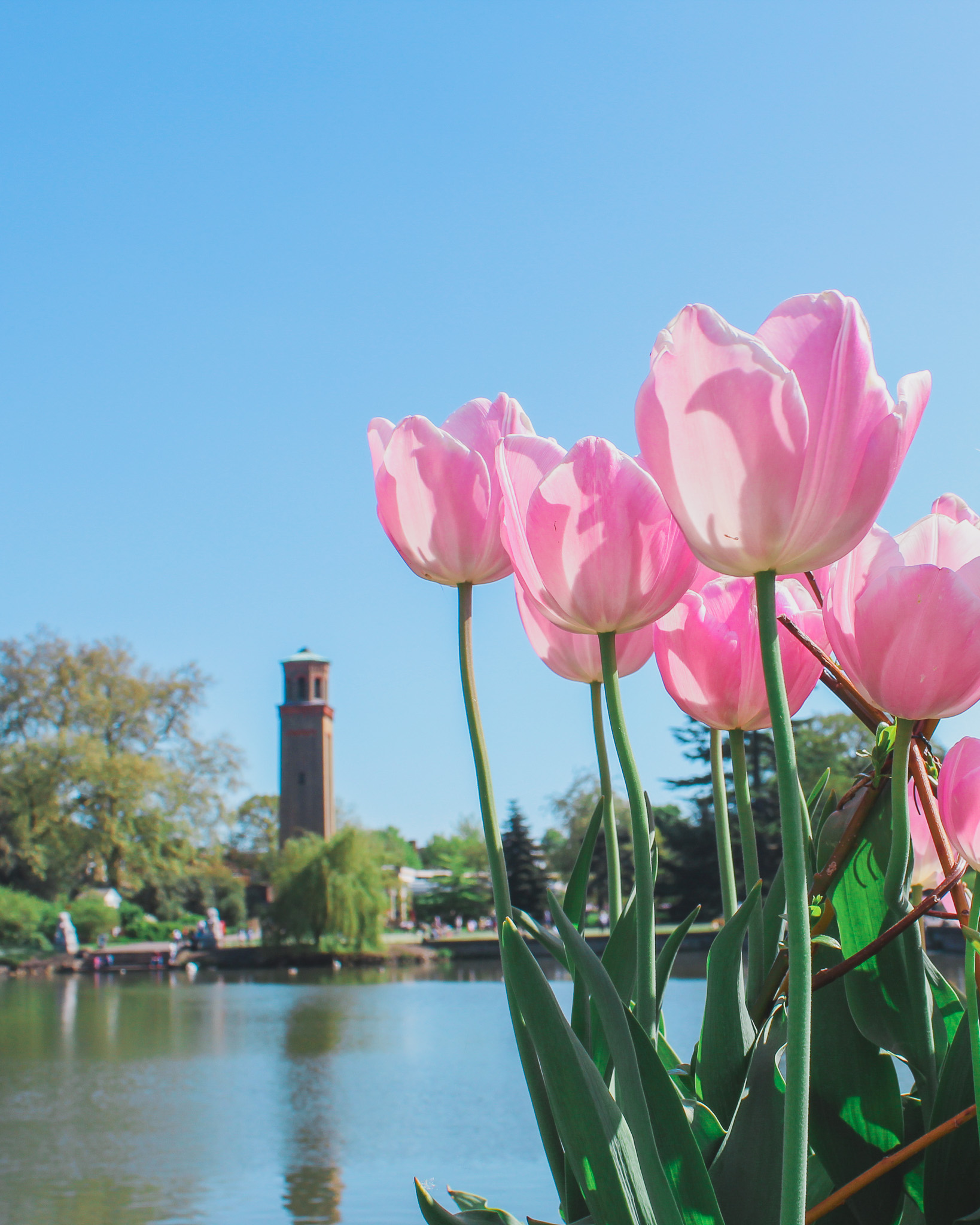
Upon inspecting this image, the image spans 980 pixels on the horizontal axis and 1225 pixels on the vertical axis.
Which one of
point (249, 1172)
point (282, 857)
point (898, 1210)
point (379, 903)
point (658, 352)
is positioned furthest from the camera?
point (282, 857)

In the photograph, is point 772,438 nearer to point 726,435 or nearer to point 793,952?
point 726,435

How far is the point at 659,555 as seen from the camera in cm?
47

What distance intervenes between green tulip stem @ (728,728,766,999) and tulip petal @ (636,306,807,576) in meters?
0.14

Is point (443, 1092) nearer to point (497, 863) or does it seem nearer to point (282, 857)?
point (497, 863)

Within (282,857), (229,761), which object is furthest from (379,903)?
(229,761)

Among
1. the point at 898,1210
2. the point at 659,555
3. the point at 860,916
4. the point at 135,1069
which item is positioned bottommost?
the point at 135,1069

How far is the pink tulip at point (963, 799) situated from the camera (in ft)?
1.42

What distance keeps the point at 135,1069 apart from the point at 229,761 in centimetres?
1703

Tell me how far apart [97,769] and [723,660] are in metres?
26.8

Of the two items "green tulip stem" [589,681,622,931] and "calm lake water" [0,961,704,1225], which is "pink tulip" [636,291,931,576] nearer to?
"green tulip stem" [589,681,622,931]

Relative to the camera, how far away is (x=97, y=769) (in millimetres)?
25578

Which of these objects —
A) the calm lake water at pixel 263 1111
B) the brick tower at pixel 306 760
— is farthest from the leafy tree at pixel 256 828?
the calm lake water at pixel 263 1111

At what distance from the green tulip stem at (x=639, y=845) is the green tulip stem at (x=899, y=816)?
0.31 feet

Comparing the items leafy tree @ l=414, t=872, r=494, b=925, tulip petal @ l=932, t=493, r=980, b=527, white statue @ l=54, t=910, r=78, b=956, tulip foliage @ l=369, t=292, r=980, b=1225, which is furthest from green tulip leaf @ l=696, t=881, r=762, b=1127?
leafy tree @ l=414, t=872, r=494, b=925
